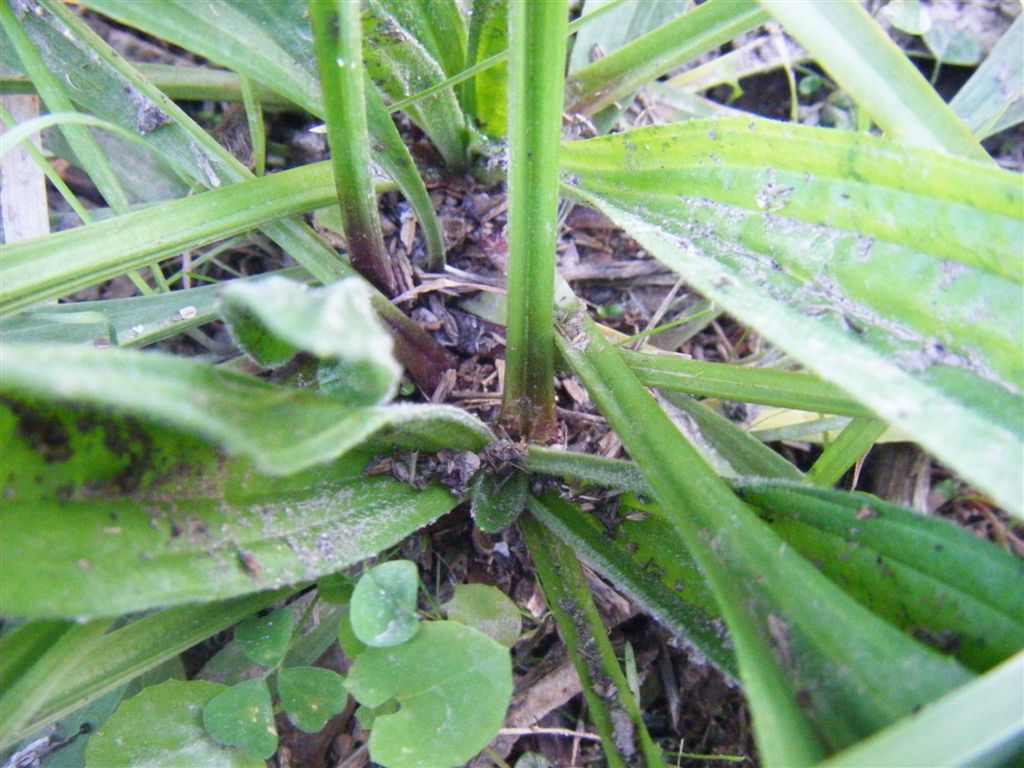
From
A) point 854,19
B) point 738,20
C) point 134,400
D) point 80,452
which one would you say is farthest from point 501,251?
point 134,400

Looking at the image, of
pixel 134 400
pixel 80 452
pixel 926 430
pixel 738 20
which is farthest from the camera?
pixel 738 20

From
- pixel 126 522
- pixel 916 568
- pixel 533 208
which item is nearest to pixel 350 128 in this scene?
pixel 533 208

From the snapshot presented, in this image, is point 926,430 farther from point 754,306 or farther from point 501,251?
point 501,251

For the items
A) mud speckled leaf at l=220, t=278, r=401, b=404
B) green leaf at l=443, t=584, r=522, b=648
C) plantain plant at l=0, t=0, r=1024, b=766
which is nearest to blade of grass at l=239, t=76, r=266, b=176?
plantain plant at l=0, t=0, r=1024, b=766

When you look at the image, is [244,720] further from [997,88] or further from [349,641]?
[997,88]

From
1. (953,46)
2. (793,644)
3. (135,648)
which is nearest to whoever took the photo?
(793,644)

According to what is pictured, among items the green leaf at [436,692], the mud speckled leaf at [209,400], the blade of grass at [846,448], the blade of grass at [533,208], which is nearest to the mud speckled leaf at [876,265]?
the blade of grass at [533,208]
